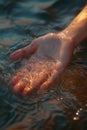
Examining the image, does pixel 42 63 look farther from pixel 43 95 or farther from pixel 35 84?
pixel 43 95

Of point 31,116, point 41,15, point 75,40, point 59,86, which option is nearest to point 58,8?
point 41,15

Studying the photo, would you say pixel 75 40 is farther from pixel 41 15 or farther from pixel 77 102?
pixel 41 15

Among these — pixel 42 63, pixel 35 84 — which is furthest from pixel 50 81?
pixel 42 63

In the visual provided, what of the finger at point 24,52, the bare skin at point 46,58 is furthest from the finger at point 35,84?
the finger at point 24,52

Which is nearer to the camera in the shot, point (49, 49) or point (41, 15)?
point (49, 49)

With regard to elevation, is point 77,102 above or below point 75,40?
below

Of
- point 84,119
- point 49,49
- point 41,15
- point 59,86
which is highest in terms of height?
point 41,15

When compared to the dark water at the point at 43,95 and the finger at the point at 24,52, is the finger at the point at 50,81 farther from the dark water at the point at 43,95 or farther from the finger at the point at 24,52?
the finger at the point at 24,52

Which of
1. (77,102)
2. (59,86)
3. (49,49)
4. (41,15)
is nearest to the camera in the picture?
(77,102)
